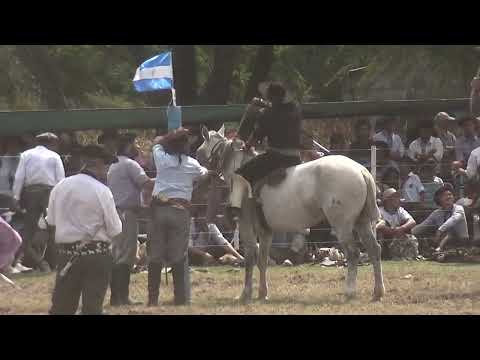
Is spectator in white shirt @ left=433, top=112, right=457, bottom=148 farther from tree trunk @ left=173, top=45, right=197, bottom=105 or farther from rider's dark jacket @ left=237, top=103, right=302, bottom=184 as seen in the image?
tree trunk @ left=173, top=45, right=197, bottom=105

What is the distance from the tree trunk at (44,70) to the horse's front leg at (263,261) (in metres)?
13.7

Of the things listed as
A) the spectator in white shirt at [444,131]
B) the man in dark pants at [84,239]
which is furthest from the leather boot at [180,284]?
the spectator in white shirt at [444,131]

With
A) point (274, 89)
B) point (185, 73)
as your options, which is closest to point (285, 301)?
point (274, 89)

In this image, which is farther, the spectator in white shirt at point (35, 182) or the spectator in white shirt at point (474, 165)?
the spectator in white shirt at point (474, 165)

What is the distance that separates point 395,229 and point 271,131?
4830 millimetres

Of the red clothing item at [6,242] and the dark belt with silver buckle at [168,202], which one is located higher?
the dark belt with silver buckle at [168,202]

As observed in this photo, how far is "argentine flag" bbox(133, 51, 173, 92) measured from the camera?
1545cm

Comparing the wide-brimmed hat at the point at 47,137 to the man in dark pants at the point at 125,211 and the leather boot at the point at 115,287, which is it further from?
the leather boot at the point at 115,287

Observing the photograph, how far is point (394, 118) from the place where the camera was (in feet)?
68.0

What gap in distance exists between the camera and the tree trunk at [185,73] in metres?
26.3

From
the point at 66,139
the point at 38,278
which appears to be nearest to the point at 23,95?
the point at 66,139

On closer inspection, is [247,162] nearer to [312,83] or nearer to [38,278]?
[38,278]

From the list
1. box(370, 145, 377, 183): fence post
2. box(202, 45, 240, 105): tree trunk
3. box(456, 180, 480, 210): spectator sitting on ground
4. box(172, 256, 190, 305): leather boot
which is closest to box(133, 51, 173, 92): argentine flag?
box(172, 256, 190, 305): leather boot

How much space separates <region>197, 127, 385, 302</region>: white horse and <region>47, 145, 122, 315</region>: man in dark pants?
3.75 meters
